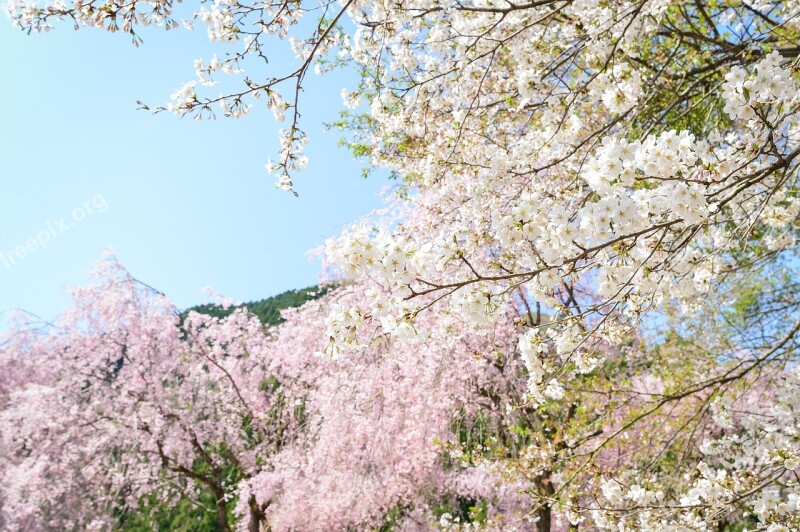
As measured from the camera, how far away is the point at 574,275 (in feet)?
6.95

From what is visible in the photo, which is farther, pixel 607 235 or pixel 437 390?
pixel 437 390

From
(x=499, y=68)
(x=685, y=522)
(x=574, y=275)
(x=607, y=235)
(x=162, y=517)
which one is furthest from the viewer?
(x=162, y=517)

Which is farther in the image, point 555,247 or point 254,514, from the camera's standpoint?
point 254,514

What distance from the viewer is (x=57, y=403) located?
Result: 9984mm

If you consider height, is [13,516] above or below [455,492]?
above

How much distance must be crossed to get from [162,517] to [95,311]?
1146 cm

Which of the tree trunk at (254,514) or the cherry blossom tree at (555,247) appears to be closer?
the cherry blossom tree at (555,247)

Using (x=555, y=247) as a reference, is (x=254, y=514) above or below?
below

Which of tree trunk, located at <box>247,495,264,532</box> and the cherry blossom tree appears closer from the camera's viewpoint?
the cherry blossom tree

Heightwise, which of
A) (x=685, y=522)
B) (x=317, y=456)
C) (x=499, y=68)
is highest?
(x=499, y=68)

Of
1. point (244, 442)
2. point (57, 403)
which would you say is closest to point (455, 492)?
point (244, 442)

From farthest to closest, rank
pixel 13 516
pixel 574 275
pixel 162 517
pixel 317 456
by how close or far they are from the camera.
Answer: pixel 162 517 < pixel 13 516 < pixel 317 456 < pixel 574 275

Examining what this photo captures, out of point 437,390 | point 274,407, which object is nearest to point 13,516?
point 274,407

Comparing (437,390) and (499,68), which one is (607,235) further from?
(437,390)
